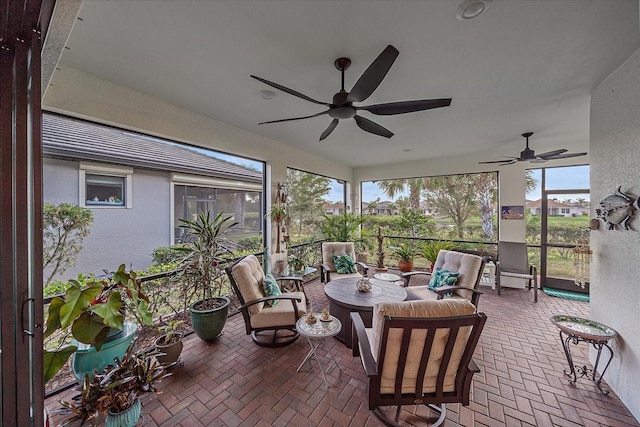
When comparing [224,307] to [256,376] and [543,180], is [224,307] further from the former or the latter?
[543,180]

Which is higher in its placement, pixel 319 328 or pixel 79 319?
pixel 79 319

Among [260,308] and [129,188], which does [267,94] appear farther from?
[129,188]

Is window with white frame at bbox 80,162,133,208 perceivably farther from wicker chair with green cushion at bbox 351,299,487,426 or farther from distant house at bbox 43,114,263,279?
wicker chair with green cushion at bbox 351,299,487,426

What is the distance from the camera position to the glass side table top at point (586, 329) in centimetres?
212

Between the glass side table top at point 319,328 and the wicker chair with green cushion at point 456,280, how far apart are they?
5.03ft

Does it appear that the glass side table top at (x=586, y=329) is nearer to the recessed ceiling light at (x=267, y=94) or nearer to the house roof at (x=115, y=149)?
the recessed ceiling light at (x=267, y=94)

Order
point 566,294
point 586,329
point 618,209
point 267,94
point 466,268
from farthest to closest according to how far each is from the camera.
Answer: point 566,294
point 466,268
point 267,94
point 586,329
point 618,209

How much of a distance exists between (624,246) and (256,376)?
361cm

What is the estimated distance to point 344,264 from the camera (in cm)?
438

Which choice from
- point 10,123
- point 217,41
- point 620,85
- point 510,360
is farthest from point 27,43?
point 510,360

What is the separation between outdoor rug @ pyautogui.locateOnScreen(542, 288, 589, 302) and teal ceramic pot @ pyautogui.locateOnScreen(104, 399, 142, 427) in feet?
22.0

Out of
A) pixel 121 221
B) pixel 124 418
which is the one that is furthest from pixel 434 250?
→ pixel 121 221

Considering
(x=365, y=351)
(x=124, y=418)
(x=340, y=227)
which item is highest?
(x=340, y=227)

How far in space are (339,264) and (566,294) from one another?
470 cm
